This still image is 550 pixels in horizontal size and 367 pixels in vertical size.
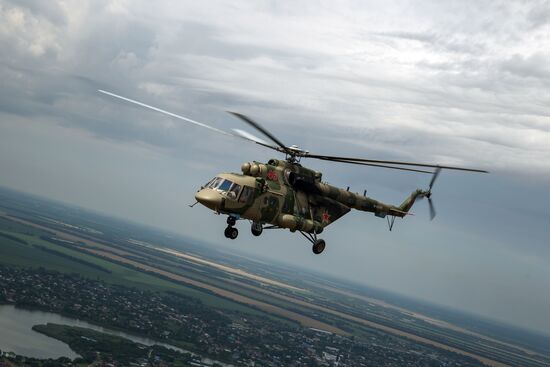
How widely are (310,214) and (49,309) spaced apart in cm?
16734

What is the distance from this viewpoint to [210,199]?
3381cm

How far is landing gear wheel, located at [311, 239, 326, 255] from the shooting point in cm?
3925

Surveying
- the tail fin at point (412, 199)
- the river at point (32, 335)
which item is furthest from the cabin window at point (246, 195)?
the river at point (32, 335)

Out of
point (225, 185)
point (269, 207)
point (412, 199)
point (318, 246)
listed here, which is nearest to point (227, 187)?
point (225, 185)

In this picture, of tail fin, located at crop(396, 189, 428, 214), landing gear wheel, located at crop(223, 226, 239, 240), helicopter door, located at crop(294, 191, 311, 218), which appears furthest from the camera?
tail fin, located at crop(396, 189, 428, 214)

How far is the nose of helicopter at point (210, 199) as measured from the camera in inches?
1332

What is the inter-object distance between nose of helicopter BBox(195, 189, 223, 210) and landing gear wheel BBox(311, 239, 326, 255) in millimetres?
8523

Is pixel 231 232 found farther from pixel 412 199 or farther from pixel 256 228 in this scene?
pixel 412 199

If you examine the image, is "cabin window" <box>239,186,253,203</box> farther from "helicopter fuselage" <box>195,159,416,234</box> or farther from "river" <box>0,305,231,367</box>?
"river" <box>0,305,231,367</box>

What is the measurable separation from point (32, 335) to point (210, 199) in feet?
445

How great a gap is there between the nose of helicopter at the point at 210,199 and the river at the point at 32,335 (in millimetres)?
114208

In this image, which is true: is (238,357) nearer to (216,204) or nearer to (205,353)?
(205,353)

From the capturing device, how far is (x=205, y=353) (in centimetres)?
17250

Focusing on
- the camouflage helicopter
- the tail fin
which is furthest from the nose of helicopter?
the tail fin
